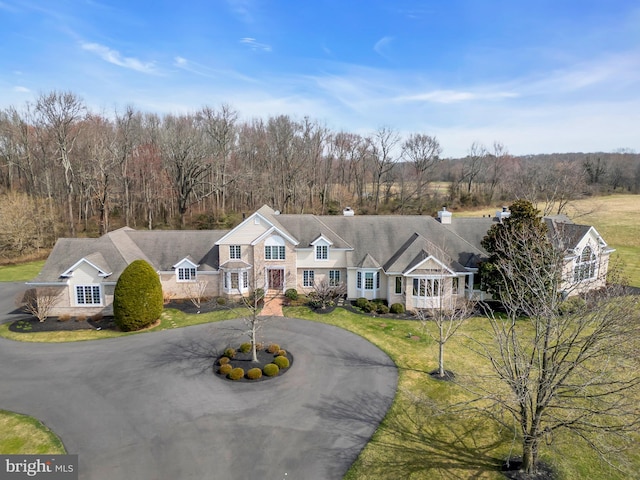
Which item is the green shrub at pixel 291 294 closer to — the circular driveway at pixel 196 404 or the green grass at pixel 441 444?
the circular driveway at pixel 196 404

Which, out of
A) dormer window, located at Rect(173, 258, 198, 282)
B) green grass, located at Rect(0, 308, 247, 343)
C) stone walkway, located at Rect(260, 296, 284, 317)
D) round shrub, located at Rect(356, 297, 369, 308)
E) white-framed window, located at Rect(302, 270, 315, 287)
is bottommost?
green grass, located at Rect(0, 308, 247, 343)

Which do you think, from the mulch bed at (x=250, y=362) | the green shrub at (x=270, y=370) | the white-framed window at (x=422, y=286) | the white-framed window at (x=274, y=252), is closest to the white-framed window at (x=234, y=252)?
the white-framed window at (x=274, y=252)

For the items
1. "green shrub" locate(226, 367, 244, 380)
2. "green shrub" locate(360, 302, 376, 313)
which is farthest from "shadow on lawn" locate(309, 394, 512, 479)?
"green shrub" locate(360, 302, 376, 313)

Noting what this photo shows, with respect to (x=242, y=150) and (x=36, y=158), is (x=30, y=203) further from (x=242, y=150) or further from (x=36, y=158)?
(x=242, y=150)

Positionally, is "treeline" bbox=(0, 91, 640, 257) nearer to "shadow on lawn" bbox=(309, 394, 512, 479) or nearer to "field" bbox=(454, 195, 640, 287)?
"field" bbox=(454, 195, 640, 287)

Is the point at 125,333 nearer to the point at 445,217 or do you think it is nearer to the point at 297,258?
the point at 297,258

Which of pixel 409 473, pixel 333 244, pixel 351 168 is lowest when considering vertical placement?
pixel 409 473

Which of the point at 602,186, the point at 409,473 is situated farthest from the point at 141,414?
the point at 602,186
